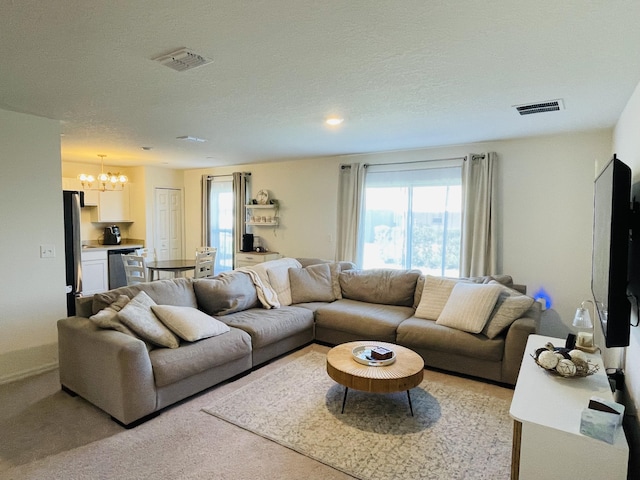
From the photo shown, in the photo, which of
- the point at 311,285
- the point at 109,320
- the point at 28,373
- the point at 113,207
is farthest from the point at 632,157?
the point at 113,207

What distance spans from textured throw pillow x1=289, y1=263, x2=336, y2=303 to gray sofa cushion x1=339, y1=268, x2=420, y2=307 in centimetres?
21

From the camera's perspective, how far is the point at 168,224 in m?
7.64

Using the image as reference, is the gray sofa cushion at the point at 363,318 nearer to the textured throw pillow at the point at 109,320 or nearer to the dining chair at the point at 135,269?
the textured throw pillow at the point at 109,320

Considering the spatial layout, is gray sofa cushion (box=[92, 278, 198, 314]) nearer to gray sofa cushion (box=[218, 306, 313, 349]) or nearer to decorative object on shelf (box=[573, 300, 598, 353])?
gray sofa cushion (box=[218, 306, 313, 349])

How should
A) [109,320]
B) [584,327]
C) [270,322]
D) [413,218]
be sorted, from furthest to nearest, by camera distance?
[413,218] → [270,322] → [109,320] → [584,327]

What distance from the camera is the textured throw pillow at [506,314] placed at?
334 cm

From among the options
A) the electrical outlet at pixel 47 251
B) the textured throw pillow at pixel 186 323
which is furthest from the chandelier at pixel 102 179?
the textured throw pillow at pixel 186 323

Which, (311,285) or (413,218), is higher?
(413,218)

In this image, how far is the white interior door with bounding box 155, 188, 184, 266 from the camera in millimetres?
7434

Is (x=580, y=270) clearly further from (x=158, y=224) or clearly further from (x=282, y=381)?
(x=158, y=224)

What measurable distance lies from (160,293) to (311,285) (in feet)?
6.25

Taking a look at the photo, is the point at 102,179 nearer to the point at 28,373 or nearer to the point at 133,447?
the point at 28,373

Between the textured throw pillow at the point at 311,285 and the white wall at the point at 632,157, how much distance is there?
3093 mm

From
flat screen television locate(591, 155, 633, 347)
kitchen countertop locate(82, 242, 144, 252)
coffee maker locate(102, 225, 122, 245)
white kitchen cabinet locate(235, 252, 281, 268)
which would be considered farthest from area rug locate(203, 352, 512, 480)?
coffee maker locate(102, 225, 122, 245)
